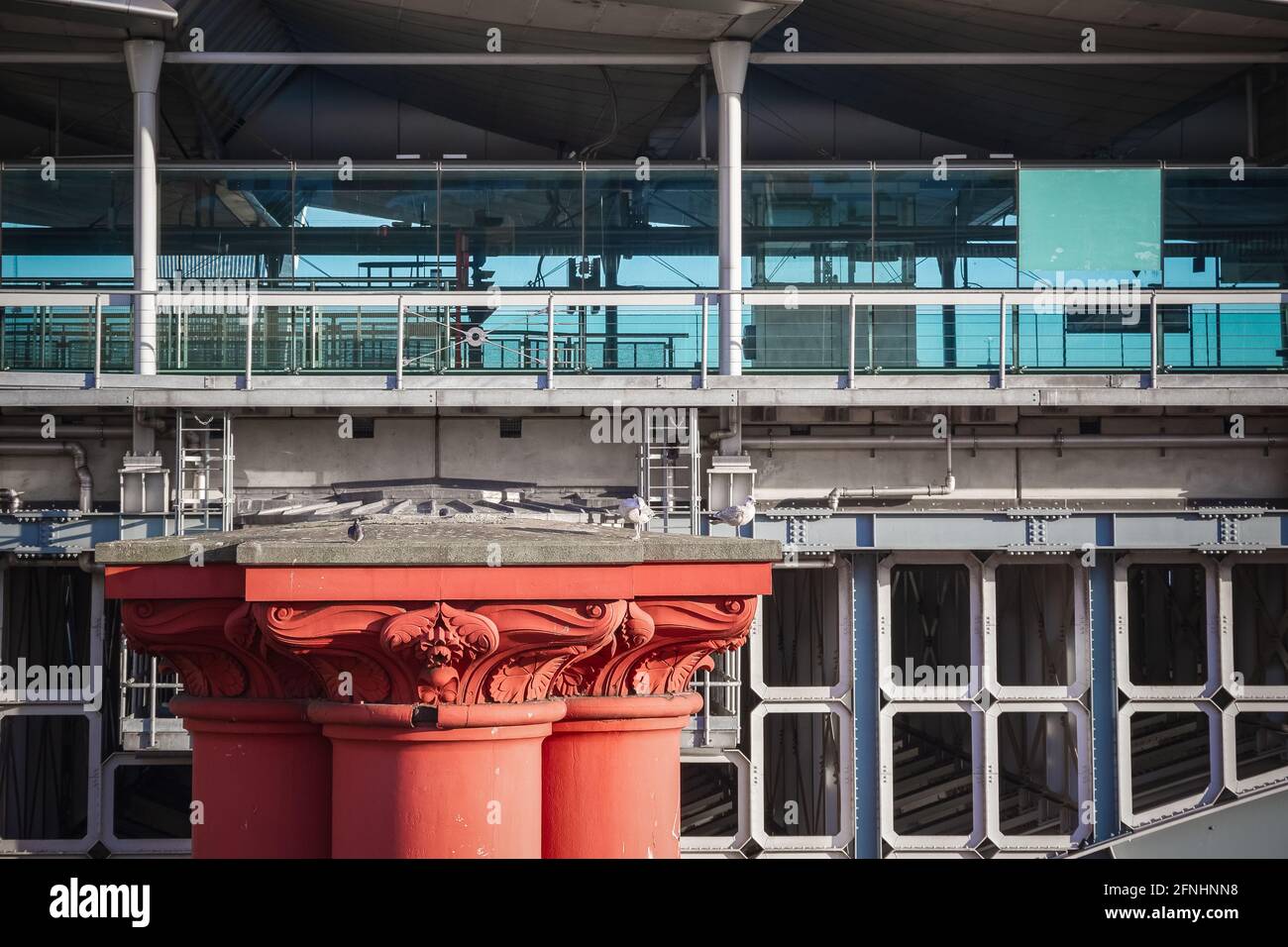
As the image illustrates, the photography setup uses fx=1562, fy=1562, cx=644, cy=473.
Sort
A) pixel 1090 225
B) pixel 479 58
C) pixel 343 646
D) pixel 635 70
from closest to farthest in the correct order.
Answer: pixel 343 646, pixel 1090 225, pixel 479 58, pixel 635 70

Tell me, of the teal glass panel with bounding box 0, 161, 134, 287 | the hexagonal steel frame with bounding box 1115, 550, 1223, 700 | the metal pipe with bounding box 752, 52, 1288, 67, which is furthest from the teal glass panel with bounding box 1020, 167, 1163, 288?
the teal glass panel with bounding box 0, 161, 134, 287

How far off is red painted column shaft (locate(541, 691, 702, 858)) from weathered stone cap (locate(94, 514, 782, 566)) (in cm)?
94

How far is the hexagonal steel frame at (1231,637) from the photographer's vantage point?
19.1 metres

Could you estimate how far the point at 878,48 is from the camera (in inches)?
934

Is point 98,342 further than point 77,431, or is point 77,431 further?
point 77,431

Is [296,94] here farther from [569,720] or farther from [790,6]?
[569,720]

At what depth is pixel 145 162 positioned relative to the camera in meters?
20.4

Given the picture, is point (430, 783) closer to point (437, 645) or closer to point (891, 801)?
point (437, 645)

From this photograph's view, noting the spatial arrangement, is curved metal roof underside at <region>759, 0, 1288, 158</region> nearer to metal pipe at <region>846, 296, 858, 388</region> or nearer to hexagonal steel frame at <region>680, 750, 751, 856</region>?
metal pipe at <region>846, 296, 858, 388</region>

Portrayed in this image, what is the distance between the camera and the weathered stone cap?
8109 millimetres

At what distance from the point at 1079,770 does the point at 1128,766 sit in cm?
58

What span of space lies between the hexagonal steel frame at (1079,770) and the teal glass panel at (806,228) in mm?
6062

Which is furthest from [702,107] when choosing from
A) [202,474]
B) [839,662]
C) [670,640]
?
[670,640]

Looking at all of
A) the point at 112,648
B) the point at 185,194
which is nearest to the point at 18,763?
the point at 112,648
